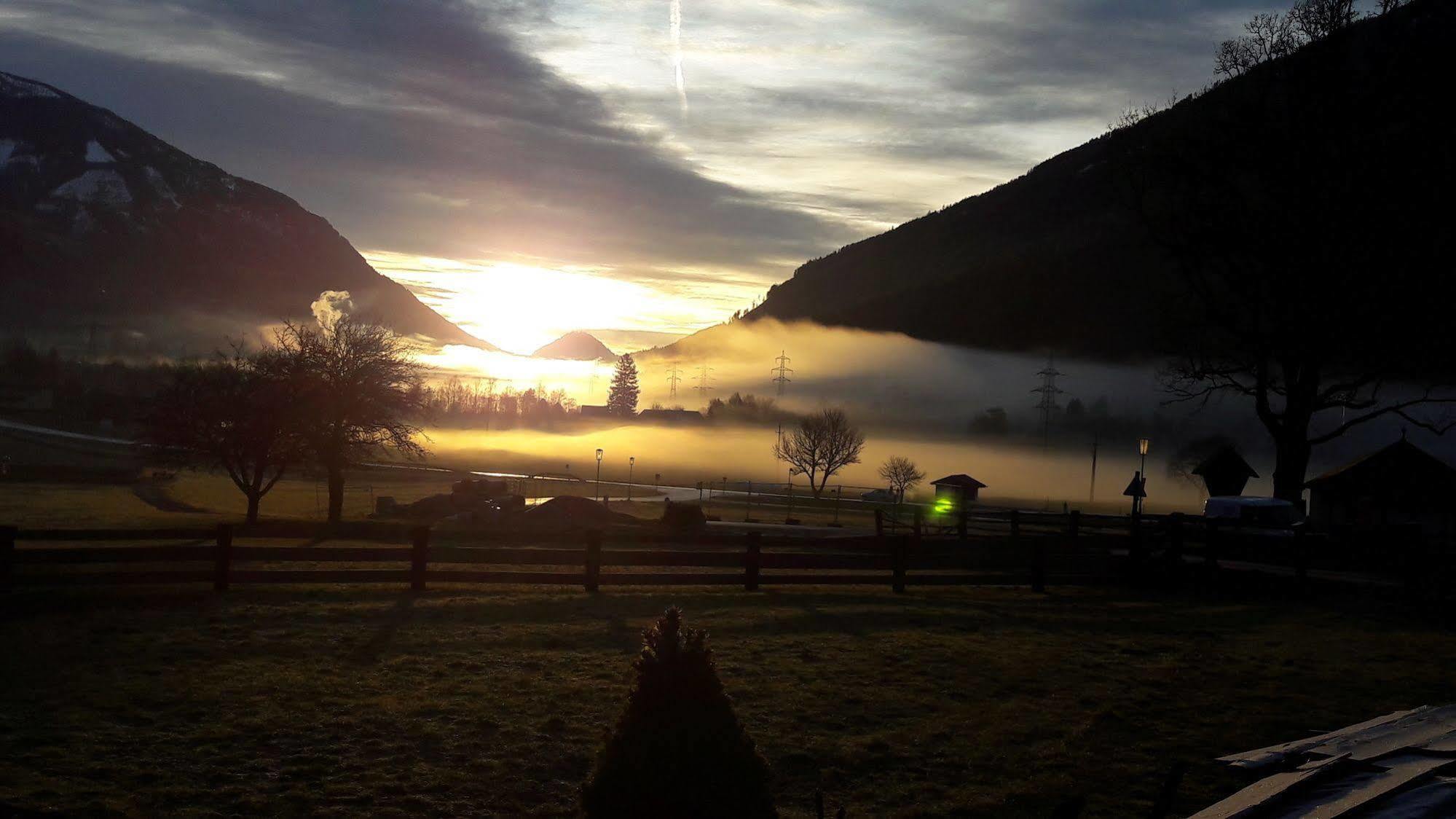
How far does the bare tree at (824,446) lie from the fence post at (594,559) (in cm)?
9205

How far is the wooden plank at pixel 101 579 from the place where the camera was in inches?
590

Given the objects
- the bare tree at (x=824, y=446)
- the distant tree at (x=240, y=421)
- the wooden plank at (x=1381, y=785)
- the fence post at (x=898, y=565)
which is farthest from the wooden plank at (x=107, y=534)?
the bare tree at (x=824, y=446)

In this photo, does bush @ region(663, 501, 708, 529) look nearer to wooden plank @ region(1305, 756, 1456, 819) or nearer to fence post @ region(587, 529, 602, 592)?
fence post @ region(587, 529, 602, 592)

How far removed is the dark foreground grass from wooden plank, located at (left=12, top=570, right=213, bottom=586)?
271mm

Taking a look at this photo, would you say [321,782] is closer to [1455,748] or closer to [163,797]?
[163,797]

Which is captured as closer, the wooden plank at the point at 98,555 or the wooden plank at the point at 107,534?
the wooden plank at the point at 98,555

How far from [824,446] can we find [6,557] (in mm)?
102050

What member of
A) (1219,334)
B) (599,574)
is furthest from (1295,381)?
(599,574)

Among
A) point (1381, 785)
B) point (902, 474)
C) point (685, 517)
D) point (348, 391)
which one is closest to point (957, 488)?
point (902, 474)

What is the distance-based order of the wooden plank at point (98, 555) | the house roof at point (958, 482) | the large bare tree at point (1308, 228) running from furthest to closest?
the house roof at point (958, 482)
the large bare tree at point (1308, 228)
the wooden plank at point (98, 555)

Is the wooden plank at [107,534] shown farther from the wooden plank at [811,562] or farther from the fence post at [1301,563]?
the fence post at [1301,563]

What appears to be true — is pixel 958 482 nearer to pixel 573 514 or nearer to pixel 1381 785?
pixel 573 514

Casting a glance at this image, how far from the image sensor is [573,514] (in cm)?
4809

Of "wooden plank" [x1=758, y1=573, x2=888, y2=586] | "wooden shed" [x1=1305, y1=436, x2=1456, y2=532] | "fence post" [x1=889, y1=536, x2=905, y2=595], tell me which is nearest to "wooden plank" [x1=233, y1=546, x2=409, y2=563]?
"wooden plank" [x1=758, y1=573, x2=888, y2=586]
